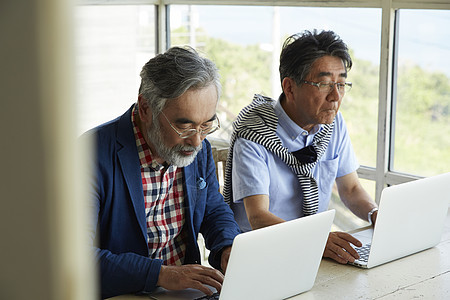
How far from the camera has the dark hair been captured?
2.02m

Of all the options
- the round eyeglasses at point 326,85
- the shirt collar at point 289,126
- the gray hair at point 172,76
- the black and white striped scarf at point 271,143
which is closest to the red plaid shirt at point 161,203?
the gray hair at point 172,76

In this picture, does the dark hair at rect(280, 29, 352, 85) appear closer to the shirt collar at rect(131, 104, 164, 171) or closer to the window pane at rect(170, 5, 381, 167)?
the window pane at rect(170, 5, 381, 167)

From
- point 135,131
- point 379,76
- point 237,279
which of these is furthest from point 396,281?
point 379,76

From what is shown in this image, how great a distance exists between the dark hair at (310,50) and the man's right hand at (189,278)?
93 centimetres

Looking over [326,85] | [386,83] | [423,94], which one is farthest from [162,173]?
[423,94]

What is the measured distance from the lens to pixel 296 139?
81.6 inches

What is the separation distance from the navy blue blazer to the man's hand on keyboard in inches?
10.8

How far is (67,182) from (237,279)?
1106mm

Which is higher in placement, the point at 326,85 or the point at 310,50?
the point at 310,50

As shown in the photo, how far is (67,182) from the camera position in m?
0.12

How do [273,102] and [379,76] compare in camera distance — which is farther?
[379,76]

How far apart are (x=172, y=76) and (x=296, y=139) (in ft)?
2.25

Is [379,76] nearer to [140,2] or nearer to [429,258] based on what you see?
[429,258]

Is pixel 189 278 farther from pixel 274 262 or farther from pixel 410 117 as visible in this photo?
pixel 410 117
